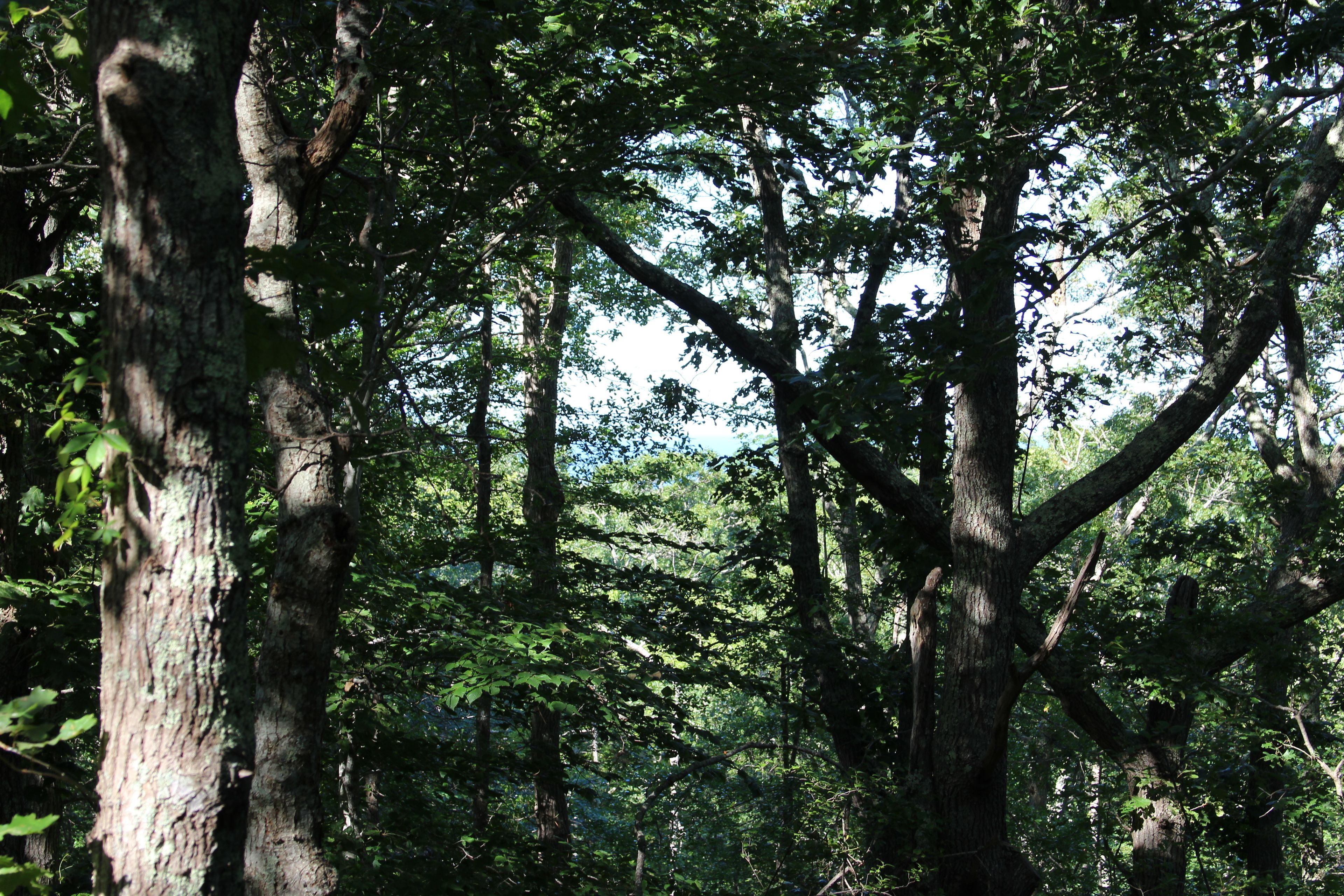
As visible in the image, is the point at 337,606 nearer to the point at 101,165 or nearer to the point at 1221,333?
the point at 101,165

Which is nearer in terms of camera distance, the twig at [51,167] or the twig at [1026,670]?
the twig at [51,167]

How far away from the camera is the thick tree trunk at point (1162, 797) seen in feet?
21.3

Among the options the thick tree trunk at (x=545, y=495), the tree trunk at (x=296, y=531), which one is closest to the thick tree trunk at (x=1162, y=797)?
the thick tree trunk at (x=545, y=495)

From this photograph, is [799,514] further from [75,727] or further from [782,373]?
[75,727]

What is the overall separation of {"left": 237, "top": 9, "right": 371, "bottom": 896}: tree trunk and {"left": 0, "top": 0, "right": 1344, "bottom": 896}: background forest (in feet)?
0.05

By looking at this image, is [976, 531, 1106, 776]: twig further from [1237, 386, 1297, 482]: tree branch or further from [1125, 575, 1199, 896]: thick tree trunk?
[1237, 386, 1297, 482]: tree branch

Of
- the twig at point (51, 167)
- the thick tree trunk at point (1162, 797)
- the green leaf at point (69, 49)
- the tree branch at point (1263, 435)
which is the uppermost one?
the tree branch at point (1263, 435)

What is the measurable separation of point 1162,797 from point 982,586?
2116 millimetres

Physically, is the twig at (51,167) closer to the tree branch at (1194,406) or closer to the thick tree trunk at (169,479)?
the thick tree trunk at (169,479)

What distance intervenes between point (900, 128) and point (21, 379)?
20.7 ft

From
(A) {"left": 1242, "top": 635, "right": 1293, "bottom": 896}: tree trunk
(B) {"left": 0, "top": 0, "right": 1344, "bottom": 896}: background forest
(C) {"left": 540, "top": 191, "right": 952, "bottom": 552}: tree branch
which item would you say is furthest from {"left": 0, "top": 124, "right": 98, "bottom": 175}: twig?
(A) {"left": 1242, "top": 635, "right": 1293, "bottom": 896}: tree trunk

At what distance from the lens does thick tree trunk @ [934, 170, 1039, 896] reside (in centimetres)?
562

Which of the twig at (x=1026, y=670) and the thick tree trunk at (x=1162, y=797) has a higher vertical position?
the twig at (x=1026, y=670)

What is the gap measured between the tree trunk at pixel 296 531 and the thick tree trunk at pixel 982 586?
3512mm
